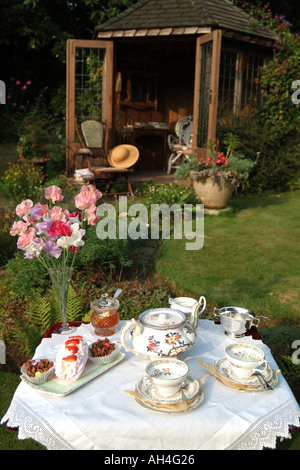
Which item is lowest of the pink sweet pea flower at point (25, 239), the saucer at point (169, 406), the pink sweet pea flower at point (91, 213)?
the saucer at point (169, 406)

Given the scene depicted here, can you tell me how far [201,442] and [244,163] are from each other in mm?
6317

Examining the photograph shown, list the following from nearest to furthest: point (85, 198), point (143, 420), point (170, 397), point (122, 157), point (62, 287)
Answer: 1. point (143, 420)
2. point (170, 397)
3. point (85, 198)
4. point (62, 287)
5. point (122, 157)

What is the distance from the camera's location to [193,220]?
7426 mm

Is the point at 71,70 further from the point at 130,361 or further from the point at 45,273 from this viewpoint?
the point at 130,361

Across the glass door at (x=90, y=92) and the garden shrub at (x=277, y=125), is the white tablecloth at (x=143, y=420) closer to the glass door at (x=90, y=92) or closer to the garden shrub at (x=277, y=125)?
the glass door at (x=90, y=92)

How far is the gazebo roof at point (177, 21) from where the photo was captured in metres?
8.98

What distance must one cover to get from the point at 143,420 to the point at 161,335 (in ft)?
1.49

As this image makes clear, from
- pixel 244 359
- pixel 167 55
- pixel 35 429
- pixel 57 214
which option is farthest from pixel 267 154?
pixel 35 429

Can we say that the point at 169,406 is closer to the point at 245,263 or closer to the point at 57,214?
the point at 57,214

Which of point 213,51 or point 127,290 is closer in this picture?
point 127,290

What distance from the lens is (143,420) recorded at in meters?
1.79

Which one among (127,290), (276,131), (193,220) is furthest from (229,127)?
(127,290)

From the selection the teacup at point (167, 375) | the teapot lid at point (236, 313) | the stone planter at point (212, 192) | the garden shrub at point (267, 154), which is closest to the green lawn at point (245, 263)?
the stone planter at point (212, 192)

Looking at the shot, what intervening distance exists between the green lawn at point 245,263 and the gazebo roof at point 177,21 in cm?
362
